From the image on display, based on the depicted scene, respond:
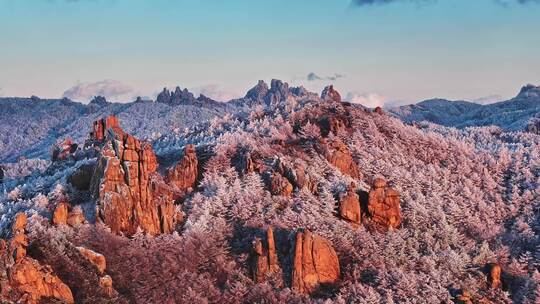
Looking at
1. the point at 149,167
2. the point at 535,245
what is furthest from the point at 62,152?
the point at 535,245

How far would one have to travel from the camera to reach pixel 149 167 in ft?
213

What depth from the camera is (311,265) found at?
54938mm

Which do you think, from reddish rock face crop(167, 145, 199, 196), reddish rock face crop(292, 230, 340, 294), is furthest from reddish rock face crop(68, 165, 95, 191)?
reddish rock face crop(292, 230, 340, 294)

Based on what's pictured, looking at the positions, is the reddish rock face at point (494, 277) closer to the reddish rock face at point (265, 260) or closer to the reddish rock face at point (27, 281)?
the reddish rock face at point (265, 260)

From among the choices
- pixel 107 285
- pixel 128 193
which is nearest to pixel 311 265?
pixel 107 285

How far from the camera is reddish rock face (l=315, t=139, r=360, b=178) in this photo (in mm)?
73188

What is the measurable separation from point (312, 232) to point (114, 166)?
2106 cm

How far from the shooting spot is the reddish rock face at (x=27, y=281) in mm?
46116

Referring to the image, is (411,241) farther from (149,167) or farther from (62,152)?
(62,152)

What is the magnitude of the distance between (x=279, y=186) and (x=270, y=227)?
857 centimetres

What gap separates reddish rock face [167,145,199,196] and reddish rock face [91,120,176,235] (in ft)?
13.5

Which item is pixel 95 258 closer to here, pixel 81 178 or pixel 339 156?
pixel 81 178

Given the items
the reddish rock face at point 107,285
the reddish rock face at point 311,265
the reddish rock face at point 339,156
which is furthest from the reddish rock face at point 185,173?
the reddish rock face at point 311,265

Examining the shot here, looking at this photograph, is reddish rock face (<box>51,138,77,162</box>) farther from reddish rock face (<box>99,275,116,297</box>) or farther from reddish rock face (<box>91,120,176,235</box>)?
reddish rock face (<box>99,275,116,297</box>)
